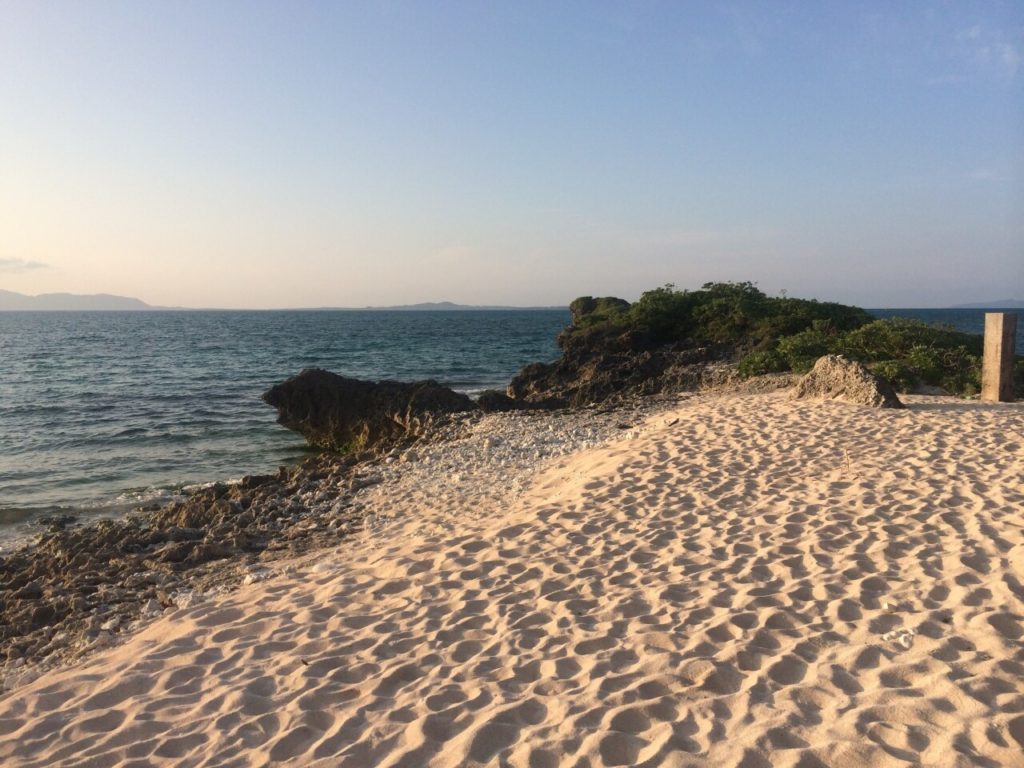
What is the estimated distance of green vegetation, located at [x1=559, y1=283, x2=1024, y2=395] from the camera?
47.8 feet

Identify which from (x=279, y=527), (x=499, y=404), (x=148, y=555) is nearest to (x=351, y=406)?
(x=499, y=404)

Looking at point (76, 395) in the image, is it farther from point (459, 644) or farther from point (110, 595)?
point (459, 644)

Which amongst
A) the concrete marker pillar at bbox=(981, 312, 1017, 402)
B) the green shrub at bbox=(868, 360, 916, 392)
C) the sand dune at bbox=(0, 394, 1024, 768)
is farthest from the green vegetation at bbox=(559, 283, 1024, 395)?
the sand dune at bbox=(0, 394, 1024, 768)

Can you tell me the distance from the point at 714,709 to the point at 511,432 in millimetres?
9015

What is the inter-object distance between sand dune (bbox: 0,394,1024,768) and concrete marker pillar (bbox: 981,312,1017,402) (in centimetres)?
562

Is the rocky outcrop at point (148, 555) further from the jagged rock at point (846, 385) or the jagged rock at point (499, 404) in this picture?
the jagged rock at point (846, 385)

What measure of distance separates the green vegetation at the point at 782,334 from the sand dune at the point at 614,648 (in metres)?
7.78

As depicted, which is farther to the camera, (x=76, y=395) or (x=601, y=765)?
(x=76, y=395)

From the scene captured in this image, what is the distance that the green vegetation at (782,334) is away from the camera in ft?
47.8

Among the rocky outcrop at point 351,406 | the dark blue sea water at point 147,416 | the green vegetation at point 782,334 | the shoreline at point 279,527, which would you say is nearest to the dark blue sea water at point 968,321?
the green vegetation at point 782,334

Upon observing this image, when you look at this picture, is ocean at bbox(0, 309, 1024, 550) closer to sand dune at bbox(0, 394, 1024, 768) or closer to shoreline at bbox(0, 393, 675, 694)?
shoreline at bbox(0, 393, 675, 694)

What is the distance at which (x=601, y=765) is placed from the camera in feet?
10.9

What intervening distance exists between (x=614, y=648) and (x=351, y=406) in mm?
11656

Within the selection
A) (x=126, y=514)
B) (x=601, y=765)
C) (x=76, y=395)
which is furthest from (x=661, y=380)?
(x=76, y=395)
